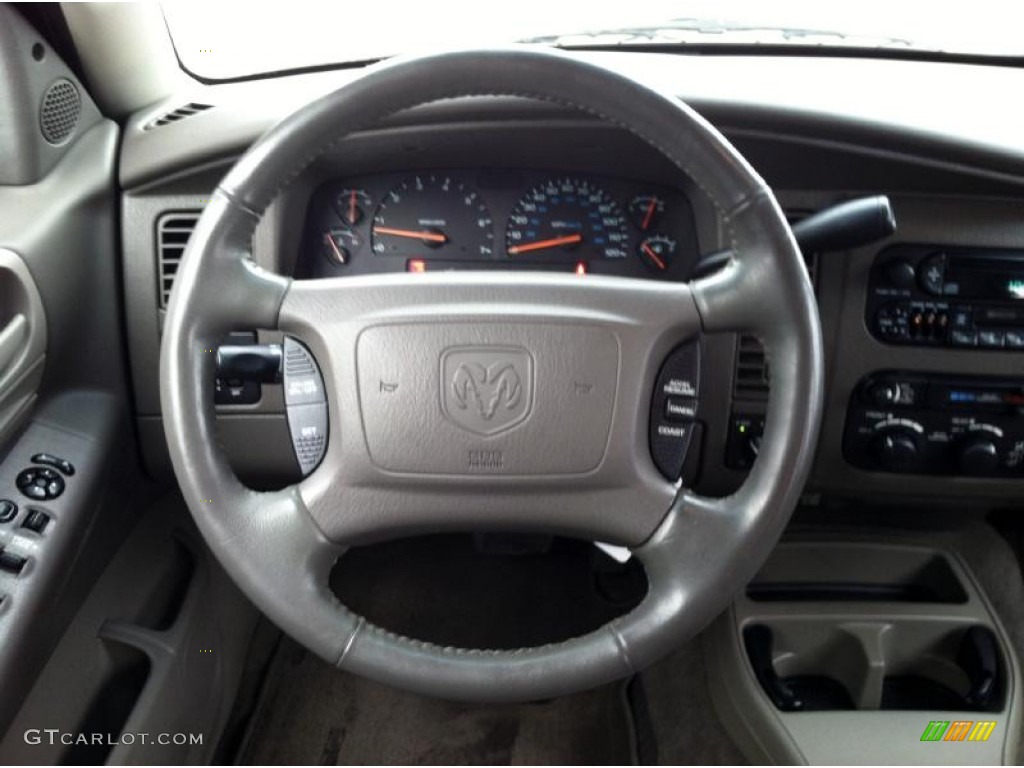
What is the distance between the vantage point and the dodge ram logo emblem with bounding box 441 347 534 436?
952 millimetres

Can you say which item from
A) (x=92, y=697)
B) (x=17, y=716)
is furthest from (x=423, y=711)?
(x=17, y=716)

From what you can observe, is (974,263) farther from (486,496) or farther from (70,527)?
(70,527)

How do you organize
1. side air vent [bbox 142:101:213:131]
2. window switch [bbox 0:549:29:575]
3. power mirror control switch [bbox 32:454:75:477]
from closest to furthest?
1. window switch [bbox 0:549:29:575]
2. power mirror control switch [bbox 32:454:75:477]
3. side air vent [bbox 142:101:213:131]

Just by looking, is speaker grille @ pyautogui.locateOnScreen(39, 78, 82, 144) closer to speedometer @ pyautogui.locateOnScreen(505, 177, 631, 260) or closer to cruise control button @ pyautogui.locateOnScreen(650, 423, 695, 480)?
speedometer @ pyautogui.locateOnScreen(505, 177, 631, 260)

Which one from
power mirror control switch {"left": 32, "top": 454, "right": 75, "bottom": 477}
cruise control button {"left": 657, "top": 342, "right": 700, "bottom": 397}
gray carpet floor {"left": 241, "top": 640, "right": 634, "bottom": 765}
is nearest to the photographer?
cruise control button {"left": 657, "top": 342, "right": 700, "bottom": 397}

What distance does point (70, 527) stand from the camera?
48.8 inches

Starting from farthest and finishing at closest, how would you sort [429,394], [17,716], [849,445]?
[849,445], [17,716], [429,394]

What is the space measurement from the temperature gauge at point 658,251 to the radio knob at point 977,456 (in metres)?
0.49

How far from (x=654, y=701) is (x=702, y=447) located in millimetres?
530

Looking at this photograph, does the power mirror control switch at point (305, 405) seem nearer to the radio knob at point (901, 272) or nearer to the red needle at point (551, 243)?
the red needle at point (551, 243)

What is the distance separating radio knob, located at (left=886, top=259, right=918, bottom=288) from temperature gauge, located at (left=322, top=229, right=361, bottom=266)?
0.74 m

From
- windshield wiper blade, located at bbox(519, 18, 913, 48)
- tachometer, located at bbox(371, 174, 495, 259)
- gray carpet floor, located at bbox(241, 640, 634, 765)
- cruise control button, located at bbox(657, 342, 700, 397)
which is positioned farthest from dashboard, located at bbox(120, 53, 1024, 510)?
gray carpet floor, located at bbox(241, 640, 634, 765)

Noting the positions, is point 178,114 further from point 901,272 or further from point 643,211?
point 901,272

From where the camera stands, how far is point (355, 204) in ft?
4.39
